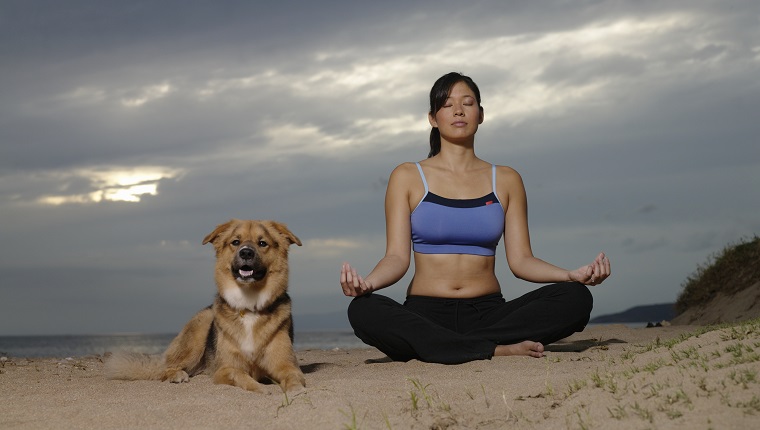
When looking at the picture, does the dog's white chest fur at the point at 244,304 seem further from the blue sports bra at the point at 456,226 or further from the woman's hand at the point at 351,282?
the blue sports bra at the point at 456,226

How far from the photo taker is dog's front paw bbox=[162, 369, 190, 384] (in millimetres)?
5859

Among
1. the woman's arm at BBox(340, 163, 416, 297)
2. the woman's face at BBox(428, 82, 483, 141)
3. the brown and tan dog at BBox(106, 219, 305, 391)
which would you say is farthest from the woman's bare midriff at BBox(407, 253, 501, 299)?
the brown and tan dog at BBox(106, 219, 305, 391)

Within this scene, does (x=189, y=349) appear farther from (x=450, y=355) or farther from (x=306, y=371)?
(x=450, y=355)

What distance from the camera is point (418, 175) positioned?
6.98 metres

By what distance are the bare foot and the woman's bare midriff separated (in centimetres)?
61

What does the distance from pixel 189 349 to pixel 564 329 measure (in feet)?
10.5

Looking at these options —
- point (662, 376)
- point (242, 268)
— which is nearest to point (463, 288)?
point (242, 268)

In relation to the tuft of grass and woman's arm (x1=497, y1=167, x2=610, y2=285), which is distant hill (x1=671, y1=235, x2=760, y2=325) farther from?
woman's arm (x1=497, y1=167, x2=610, y2=285)

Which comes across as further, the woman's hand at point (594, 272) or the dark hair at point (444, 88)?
the dark hair at point (444, 88)

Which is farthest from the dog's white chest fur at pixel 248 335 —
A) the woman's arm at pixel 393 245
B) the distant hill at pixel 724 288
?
the distant hill at pixel 724 288

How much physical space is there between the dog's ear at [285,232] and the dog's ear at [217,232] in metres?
0.31

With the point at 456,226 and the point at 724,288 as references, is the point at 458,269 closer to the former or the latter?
the point at 456,226

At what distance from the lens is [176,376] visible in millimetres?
5898

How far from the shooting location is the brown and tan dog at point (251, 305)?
564 centimetres
